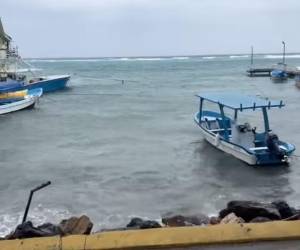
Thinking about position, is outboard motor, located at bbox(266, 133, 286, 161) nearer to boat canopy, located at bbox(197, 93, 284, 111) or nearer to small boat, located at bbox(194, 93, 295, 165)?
small boat, located at bbox(194, 93, 295, 165)

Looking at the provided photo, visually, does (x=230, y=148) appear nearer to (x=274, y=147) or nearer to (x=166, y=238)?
(x=274, y=147)

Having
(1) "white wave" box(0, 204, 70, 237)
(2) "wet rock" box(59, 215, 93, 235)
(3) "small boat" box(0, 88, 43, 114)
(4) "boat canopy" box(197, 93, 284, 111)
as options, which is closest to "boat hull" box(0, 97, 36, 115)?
(3) "small boat" box(0, 88, 43, 114)

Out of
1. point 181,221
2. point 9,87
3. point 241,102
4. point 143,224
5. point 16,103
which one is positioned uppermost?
point 241,102

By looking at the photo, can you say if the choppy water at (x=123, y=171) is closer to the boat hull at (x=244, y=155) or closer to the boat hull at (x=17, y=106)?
the boat hull at (x=244, y=155)

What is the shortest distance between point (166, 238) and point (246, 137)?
17823mm

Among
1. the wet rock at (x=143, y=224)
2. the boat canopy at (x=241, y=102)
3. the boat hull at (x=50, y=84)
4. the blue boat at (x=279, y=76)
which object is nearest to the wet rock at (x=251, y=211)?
the wet rock at (x=143, y=224)

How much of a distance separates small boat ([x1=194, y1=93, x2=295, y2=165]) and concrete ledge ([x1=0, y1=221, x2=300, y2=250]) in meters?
15.8

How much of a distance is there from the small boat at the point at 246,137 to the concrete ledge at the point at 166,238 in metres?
15.8

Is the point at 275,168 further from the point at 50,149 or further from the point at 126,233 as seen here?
the point at 126,233

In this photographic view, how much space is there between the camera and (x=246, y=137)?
73.8 feet

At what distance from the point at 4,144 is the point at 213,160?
11922 mm

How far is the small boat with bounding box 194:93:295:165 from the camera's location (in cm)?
2078

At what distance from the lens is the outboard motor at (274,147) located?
20.6m

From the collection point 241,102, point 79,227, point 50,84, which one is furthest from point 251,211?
point 50,84
